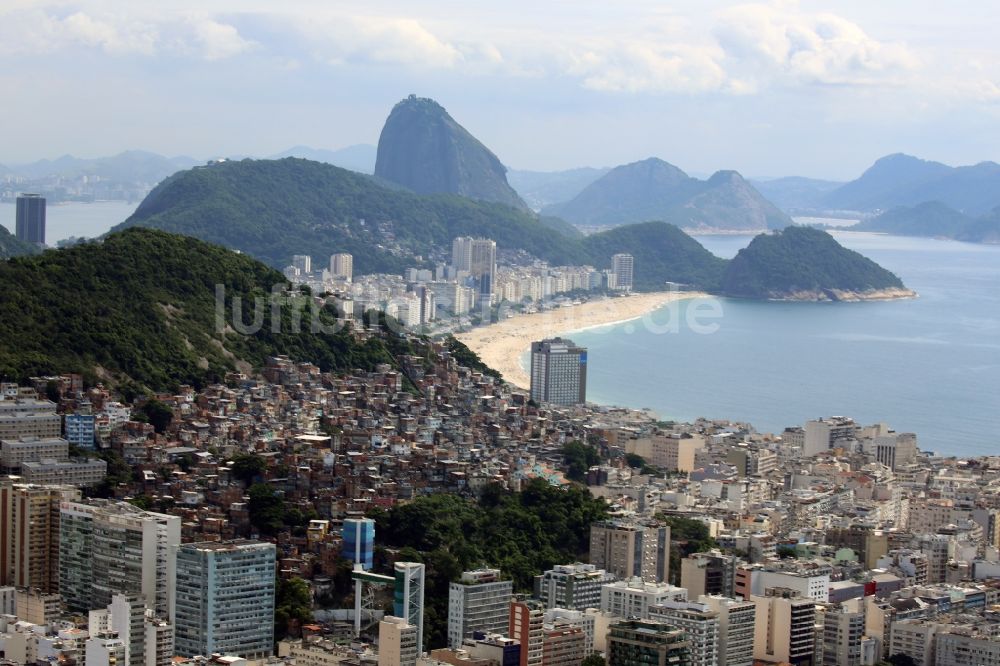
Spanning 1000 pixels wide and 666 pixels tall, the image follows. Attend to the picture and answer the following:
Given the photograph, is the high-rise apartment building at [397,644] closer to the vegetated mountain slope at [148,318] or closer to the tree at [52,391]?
the tree at [52,391]

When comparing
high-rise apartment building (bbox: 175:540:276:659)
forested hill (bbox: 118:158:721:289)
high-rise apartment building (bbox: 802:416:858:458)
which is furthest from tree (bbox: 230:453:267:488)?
forested hill (bbox: 118:158:721:289)

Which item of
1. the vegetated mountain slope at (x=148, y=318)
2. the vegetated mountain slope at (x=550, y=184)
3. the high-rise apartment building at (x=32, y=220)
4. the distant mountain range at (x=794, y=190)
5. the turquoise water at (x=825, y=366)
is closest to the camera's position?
the vegetated mountain slope at (x=148, y=318)

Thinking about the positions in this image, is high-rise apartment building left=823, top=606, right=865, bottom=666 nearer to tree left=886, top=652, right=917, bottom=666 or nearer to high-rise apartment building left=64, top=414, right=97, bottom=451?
tree left=886, top=652, right=917, bottom=666

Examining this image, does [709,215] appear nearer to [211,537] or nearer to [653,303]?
[653,303]

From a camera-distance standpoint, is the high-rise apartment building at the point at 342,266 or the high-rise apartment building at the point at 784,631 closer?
the high-rise apartment building at the point at 784,631

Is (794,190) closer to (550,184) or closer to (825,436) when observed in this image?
(550,184)

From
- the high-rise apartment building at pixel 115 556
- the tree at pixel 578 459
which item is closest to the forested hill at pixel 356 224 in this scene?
the tree at pixel 578 459
